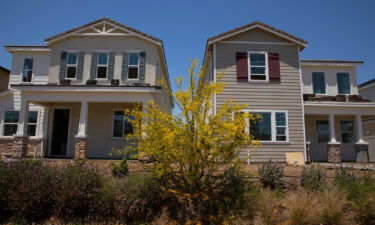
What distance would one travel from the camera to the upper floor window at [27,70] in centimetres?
1479

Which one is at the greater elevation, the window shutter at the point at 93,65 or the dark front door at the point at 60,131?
the window shutter at the point at 93,65

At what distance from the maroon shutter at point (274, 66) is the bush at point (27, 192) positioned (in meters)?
10.7

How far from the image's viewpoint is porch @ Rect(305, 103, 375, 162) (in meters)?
12.9

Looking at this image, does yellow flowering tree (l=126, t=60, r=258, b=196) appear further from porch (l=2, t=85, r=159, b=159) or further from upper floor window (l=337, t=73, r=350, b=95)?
upper floor window (l=337, t=73, r=350, b=95)

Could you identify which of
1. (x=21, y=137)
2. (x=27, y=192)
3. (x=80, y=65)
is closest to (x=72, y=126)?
(x=21, y=137)

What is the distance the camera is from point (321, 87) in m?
15.2

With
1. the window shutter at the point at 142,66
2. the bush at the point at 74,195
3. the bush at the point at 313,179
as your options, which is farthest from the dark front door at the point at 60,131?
the bush at the point at 313,179

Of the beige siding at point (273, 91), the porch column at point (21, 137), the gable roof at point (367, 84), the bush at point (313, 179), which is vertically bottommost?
the bush at point (313, 179)

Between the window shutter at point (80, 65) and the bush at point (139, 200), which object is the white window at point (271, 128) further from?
the window shutter at point (80, 65)

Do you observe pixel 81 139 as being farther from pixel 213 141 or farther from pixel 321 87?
pixel 321 87

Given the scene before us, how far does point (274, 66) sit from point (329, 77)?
512 cm

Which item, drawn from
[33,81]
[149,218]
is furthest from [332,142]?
[33,81]

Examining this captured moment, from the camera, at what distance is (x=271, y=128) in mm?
12219

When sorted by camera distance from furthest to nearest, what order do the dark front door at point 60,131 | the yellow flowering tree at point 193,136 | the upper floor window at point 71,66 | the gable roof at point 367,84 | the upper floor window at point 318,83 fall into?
1. the gable roof at point 367,84
2. the upper floor window at point 318,83
3. the dark front door at point 60,131
4. the upper floor window at point 71,66
5. the yellow flowering tree at point 193,136
